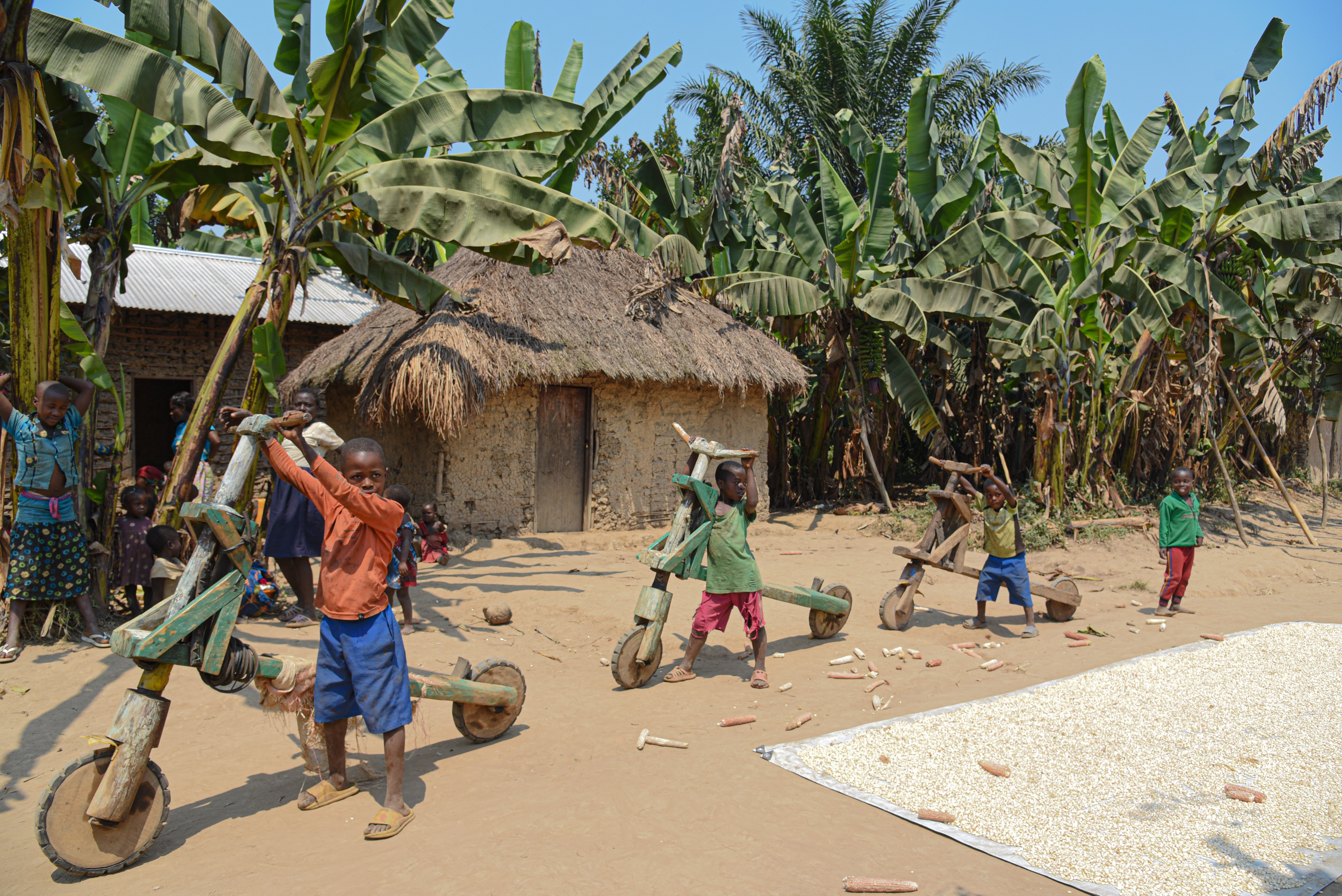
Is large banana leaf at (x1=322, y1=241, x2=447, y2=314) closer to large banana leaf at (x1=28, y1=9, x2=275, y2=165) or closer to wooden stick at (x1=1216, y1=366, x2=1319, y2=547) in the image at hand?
large banana leaf at (x1=28, y1=9, x2=275, y2=165)

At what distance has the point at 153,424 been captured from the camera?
15.6m

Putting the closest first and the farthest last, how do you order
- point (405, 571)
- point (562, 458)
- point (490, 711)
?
1. point (490, 711)
2. point (405, 571)
3. point (562, 458)

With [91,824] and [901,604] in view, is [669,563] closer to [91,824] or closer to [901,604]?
[901,604]

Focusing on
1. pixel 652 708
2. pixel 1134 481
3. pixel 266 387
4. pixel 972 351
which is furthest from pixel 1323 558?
pixel 266 387

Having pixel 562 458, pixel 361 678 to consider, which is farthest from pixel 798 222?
pixel 361 678

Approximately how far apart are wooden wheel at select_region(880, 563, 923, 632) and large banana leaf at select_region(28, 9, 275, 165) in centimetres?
574

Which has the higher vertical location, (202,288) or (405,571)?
(202,288)

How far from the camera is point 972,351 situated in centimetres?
1476

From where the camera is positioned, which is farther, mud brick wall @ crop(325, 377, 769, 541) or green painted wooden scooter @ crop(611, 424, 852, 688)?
mud brick wall @ crop(325, 377, 769, 541)

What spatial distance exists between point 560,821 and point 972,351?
520 inches

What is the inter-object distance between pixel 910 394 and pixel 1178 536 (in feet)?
19.3

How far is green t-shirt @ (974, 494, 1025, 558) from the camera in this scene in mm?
6789

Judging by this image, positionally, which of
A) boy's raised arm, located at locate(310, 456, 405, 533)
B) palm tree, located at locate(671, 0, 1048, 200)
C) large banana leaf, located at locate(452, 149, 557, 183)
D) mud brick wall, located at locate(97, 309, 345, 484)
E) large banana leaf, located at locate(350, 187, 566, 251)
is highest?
palm tree, located at locate(671, 0, 1048, 200)

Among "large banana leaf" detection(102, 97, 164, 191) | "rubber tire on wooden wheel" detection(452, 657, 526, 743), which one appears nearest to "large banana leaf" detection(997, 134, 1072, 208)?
"large banana leaf" detection(102, 97, 164, 191)
